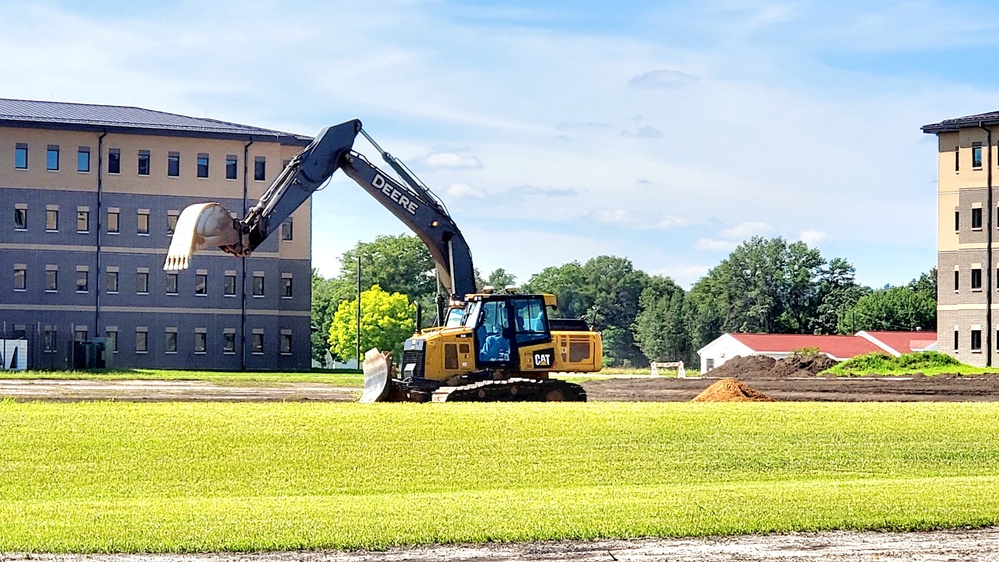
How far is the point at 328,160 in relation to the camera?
31.8m

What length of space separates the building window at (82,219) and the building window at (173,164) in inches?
187

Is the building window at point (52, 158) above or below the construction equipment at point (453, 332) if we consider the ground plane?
above

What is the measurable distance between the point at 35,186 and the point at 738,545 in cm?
6487

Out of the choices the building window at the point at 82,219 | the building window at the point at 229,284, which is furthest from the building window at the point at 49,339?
the building window at the point at 229,284

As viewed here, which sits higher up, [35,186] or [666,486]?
[35,186]

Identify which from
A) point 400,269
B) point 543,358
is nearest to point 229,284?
point 543,358

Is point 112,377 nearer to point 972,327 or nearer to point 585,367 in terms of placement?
point 585,367

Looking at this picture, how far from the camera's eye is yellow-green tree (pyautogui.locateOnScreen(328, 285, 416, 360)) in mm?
103581

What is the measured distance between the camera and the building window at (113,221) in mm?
74375

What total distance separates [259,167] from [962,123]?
124ft

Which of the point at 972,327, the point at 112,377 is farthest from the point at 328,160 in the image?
the point at 972,327

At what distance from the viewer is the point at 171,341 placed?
75125 millimetres

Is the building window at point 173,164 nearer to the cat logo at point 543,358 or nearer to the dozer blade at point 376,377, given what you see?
the dozer blade at point 376,377

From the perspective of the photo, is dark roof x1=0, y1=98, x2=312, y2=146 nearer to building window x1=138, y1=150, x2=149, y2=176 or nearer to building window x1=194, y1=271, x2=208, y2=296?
building window x1=138, y1=150, x2=149, y2=176
